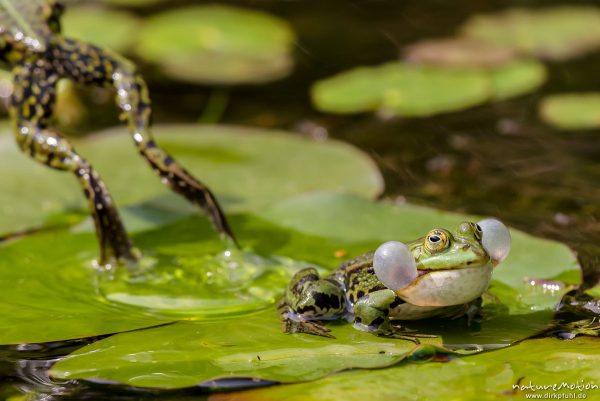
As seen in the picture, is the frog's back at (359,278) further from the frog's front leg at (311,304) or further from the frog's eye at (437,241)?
the frog's eye at (437,241)

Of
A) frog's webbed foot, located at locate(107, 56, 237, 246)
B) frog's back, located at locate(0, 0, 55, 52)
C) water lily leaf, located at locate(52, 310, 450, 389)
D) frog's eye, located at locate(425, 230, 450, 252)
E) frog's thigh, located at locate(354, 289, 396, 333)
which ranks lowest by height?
water lily leaf, located at locate(52, 310, 450, 389)

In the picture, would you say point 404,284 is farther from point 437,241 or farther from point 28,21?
point 28,21

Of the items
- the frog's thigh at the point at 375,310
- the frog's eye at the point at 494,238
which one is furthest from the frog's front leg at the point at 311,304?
the frog's eye at the point at 494,238

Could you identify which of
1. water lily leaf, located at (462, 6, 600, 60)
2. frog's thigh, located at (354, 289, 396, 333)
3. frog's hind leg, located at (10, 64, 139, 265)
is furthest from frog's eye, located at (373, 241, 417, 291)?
water lily leaf, located at (462, 6, 600, 60)

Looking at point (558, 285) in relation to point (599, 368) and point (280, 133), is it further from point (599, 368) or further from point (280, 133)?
point (280, 133)

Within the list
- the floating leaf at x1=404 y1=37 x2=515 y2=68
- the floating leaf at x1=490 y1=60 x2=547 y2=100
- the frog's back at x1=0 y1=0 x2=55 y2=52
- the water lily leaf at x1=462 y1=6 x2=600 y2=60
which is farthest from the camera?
the water lily leaf at x1=462 y1=6 x2=600 y2=60

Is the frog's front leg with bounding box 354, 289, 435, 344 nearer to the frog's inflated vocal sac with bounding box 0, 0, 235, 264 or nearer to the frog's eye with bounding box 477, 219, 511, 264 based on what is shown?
the frog's eye with bounding box 477, 219, 511, 264
